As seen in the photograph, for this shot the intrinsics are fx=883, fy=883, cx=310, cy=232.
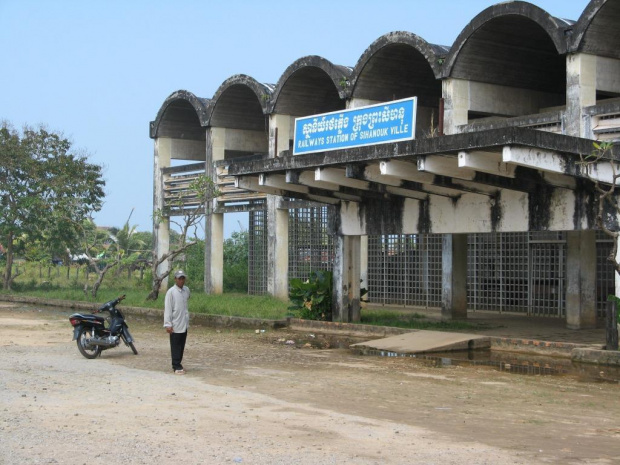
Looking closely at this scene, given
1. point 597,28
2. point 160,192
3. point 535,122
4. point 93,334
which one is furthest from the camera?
point 160,192

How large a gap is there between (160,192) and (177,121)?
265 centimetres

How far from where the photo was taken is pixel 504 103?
820 inches

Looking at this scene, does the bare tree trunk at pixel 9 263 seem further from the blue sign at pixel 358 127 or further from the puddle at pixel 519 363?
the puddle at pixel 519 363

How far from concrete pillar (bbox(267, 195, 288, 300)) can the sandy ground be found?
442 inches

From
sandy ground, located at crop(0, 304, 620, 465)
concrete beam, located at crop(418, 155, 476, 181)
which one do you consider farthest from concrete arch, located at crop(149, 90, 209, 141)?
sandy ground, located at crop(0, 304, 620, 465)

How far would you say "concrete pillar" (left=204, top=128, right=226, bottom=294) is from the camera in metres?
28.5

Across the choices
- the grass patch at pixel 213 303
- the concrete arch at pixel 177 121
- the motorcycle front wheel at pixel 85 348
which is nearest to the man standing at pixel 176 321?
the motorcycle front wheel at pixel 85 348

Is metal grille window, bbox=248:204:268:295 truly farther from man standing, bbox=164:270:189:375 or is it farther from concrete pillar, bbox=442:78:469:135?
man standing, bbox=164:270:189:375

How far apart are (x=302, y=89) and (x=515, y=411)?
1758 centimetres

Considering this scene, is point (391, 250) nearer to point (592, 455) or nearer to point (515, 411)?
point (515, 411)

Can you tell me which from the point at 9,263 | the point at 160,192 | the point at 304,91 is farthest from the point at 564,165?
the point at 9,263

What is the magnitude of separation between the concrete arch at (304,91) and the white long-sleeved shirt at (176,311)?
1253 centimetres

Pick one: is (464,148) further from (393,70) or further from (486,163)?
(393,70)

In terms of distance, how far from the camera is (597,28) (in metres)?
17.2
